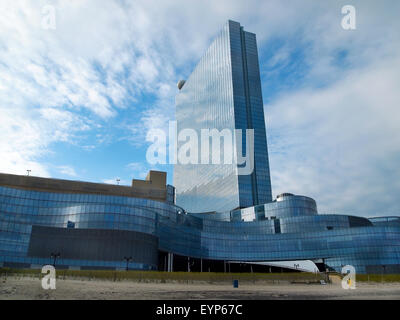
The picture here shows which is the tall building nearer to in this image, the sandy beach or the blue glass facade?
the blue glass facade

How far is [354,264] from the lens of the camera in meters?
110

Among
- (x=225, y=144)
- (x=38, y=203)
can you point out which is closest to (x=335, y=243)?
(x=225, y=144)

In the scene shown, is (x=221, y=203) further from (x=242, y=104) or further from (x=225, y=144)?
(x=242, y=104)

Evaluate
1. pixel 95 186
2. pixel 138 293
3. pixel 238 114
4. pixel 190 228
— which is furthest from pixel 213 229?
pixel 138 293

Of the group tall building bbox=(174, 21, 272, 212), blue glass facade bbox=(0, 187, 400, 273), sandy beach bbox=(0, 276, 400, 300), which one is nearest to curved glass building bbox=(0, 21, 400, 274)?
blue glass facade bbox=(0, 187, 400, 273)

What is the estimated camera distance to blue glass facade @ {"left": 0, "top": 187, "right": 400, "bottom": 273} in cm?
9275

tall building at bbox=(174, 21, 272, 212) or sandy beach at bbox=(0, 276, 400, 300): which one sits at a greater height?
tall building at bbox=(174, 21, 272, 212)

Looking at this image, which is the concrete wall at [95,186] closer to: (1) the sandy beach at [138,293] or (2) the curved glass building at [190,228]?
(2) the curved glass building at [190,228]

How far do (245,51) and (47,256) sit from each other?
149 meters

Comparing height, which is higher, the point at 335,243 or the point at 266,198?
the point at 266,198

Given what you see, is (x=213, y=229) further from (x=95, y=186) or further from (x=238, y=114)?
(x=238, y=114)

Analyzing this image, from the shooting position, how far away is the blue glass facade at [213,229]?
92.8 m

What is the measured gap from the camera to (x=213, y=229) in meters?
138

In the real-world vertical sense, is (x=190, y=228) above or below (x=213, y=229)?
below
